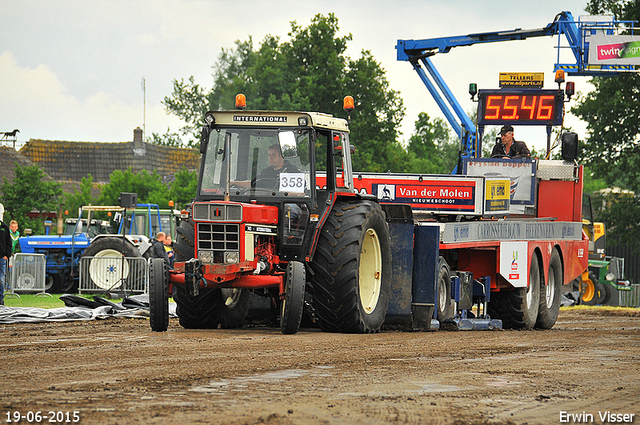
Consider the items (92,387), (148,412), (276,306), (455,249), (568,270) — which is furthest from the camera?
(568,270)

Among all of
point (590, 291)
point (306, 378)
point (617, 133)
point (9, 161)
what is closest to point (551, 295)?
point (306, 378)

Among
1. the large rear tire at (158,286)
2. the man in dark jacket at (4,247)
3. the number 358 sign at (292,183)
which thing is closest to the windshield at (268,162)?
the number 358 sign at (292,183)

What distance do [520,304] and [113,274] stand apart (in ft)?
34.1

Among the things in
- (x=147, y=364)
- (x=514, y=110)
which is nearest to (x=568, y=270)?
→ (x=514, y=110)

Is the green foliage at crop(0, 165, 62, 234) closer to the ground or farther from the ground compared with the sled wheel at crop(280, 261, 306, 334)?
farther from the ground

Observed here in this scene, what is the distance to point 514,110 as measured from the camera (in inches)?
672

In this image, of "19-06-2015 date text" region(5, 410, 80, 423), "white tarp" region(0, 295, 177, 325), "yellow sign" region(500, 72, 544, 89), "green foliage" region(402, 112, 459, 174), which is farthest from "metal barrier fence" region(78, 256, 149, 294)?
"green foliage" region(402, 112, 459, 174)

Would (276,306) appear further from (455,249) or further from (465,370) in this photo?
(465,370)

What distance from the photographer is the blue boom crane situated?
19.2m

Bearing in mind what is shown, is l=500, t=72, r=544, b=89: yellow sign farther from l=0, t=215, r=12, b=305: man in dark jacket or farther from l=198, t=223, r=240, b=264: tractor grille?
l=0, t=215, r=12, b=305: man in dark jacket

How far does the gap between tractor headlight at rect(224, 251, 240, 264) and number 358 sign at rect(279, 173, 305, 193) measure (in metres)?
A: 1.02

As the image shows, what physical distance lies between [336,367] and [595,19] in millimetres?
21401

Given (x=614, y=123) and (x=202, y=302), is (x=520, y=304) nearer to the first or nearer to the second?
(x=202, y=302)

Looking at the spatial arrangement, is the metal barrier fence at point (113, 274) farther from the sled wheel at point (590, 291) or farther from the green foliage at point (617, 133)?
the green foliage at point (617, 133)
